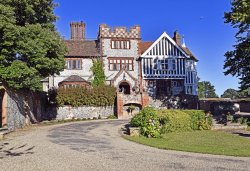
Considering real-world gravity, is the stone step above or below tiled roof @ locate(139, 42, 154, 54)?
below

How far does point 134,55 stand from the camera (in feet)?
158

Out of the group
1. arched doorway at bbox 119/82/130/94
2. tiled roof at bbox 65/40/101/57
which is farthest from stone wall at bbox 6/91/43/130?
arched doorway at bbox 119/82/130/94

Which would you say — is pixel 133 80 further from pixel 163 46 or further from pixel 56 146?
pixel 56 146

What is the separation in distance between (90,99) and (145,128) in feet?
67.8

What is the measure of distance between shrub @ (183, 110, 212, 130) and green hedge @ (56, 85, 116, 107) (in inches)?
690

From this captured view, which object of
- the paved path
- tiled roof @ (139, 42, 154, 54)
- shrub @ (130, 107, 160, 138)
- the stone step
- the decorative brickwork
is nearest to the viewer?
the paved path

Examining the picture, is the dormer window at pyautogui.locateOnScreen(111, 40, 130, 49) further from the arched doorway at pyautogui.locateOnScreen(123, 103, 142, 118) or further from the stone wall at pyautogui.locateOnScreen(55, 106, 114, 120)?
the stone wall at pyautogui.locateOnScreen(55, 106, 114, 120)

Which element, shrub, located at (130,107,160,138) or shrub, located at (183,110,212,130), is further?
shrub, located at (183,110,212,130)

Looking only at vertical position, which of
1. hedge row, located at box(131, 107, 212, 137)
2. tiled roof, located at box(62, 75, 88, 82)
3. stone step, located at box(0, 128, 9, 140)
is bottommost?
stone step, located at box(0, 128, 9, 140)

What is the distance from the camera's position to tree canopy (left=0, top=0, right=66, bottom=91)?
2462 centimetres

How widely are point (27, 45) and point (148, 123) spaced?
491 inches

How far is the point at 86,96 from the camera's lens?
39.4 metres

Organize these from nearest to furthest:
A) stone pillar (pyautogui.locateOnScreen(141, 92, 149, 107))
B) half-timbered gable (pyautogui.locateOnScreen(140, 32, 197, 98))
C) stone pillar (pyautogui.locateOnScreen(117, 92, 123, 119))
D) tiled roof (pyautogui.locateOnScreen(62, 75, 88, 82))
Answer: stone pillar (pyautogui.locateOnScreen(117, 92, 123, 119)) → stone pillar (pyautogui.locateOnScreen(141, 92, 149, 107)) → tiled roof (pyautogui.locateOnScreen(62, 75, 88, 82)) → half-timbered gable (pyautogui.locateOnScreen(140, 32, 197, 98))

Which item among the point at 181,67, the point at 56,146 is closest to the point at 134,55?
the point at 181,67
